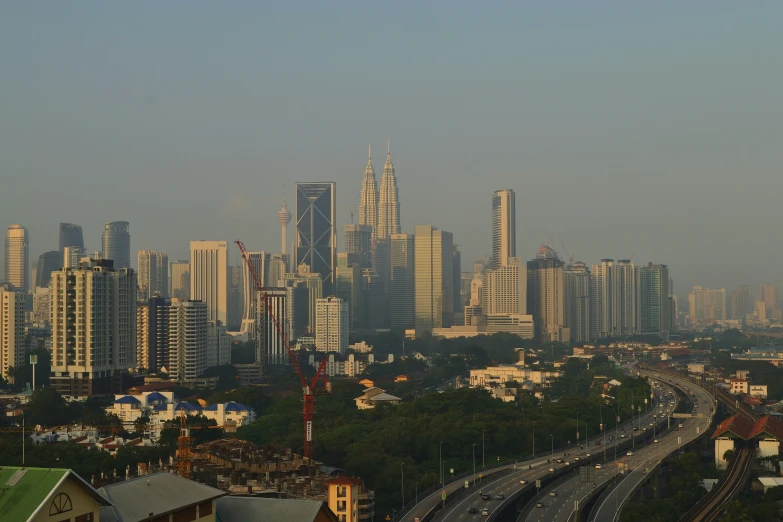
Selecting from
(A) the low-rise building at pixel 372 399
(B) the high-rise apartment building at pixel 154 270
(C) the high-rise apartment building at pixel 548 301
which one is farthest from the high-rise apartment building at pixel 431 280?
(A) the low-rise building at pixel 372 399

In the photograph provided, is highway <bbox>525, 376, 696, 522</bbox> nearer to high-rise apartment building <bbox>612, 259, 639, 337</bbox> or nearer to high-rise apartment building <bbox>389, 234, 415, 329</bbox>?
high-rise apartment building <bbox>612, 259, 639, 337</bbox>

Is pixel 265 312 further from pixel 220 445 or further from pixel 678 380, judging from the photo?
pixel 220 445

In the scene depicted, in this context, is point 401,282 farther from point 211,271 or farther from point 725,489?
point 725,489

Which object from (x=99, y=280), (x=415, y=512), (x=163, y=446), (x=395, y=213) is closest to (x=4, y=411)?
(x=99, y=280)

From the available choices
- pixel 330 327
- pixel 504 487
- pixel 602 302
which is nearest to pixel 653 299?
pixel 602 302

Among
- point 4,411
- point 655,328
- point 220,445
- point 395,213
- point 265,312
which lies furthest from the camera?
point 395,213

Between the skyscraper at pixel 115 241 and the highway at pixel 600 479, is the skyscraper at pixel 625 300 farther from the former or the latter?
the highway at pixel 600 479

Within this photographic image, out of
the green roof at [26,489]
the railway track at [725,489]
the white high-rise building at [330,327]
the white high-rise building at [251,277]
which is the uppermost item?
the white high-rise building at [251,277]
